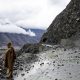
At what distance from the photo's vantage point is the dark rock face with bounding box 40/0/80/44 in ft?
242

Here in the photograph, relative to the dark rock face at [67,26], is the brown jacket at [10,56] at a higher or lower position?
lower

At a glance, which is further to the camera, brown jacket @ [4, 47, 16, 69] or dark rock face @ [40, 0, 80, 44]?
dark rock face @ [40, 0, 80, 44]

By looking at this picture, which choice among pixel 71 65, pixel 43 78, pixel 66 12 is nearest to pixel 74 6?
pixel 66 12

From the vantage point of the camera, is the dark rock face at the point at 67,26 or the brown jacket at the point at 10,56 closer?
the brown jacket at the point at 10,56

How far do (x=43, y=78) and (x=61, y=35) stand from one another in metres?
49.2

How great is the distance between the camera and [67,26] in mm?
78000

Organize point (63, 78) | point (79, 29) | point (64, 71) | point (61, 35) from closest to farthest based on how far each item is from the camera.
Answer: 1. point (63, 78)
2. point (64, 71)
3. point (79, 29)
4. point (61, 35)

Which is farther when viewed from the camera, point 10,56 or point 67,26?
point 67,26

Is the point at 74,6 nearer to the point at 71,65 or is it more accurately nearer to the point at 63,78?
the point at 71,65

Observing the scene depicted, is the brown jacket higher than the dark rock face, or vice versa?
the dark rock face

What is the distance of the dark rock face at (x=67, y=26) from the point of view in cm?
7366

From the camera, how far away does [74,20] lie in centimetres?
7656

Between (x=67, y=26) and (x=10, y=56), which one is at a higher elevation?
(x=67, y=26)

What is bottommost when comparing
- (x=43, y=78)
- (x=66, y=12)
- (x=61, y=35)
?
(x=43, y=78)
